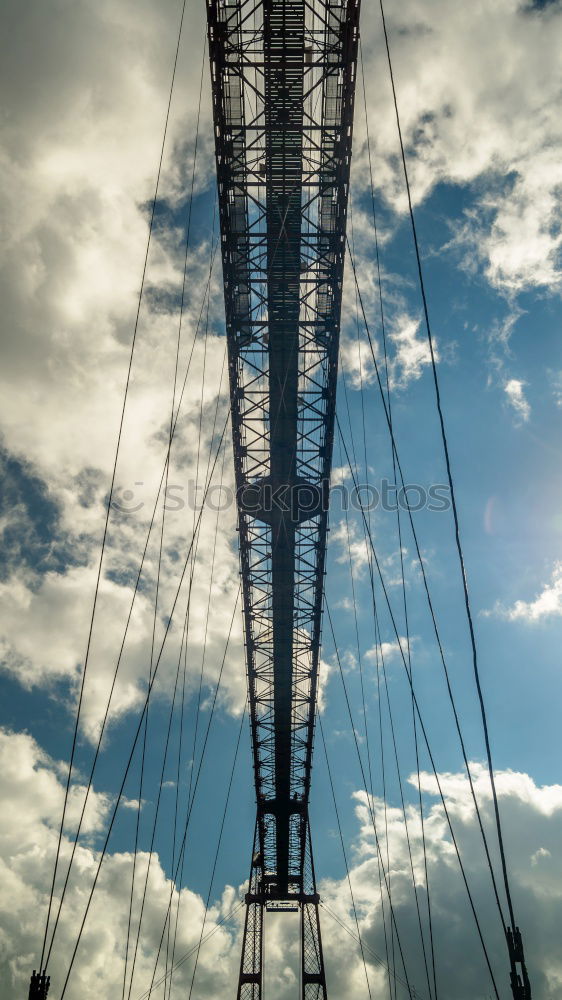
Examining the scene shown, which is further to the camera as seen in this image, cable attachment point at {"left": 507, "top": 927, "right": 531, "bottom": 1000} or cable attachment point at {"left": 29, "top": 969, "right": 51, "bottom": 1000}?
cable attachment point at {"left": 29, "top": 969, "right": 51, "bottom": 1000}

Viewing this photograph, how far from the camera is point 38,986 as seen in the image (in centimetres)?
1065

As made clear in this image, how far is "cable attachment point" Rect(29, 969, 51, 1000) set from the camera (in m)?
10.6

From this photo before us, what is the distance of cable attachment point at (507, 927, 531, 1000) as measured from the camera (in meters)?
8.46

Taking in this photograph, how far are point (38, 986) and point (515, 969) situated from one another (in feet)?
26.4

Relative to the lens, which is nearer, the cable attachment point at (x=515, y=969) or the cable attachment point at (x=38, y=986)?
the cable attachment point at (x=515, y=969)

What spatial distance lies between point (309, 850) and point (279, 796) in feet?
15.7

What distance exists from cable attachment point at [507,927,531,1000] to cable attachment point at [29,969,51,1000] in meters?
7.85

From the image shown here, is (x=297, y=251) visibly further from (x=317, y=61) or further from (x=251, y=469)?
(x=251, y=469)

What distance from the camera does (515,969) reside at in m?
8.48

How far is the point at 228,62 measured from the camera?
11.4m

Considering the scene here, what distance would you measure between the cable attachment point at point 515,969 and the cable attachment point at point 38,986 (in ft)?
25.7

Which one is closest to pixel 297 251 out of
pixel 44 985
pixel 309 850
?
pixel 44 985

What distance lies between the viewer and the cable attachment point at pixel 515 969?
8461mm

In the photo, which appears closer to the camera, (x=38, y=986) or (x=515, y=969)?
(x=515, y=969)
